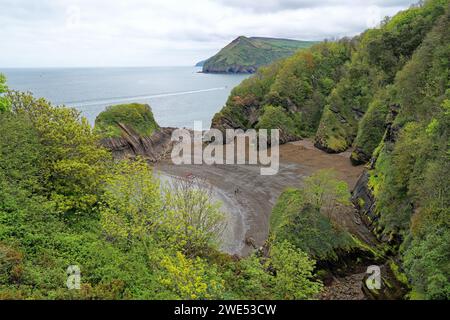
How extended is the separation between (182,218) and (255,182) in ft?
101

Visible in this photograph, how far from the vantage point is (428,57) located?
153ft

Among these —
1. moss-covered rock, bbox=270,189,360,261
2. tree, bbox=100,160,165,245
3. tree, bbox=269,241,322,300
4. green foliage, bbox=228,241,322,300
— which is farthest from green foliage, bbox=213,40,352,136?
green foliage, bbox=228,241,322,300

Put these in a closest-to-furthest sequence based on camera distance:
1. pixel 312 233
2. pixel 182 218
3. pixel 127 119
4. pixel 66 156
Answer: pixel 182 218
pixel 66 156
pixel 312 233
pixel 127 119

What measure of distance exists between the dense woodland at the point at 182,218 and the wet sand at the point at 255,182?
4.82m

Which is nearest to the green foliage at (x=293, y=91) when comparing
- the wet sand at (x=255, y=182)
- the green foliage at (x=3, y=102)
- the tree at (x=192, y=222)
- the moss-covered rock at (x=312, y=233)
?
the wet sand at (x=255, y=182)

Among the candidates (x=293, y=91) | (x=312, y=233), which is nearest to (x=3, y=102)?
(x=312, y=233)

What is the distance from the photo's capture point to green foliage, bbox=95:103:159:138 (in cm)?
7169

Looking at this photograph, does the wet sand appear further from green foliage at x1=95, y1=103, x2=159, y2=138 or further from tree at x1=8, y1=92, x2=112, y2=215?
tree at x1=8, y1=92, x2=112, y2=215

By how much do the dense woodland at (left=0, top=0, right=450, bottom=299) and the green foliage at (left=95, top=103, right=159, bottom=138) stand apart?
37.8m

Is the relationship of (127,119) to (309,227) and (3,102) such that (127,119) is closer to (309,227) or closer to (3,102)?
(3,102)

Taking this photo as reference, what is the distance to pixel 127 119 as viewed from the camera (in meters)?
74.6
